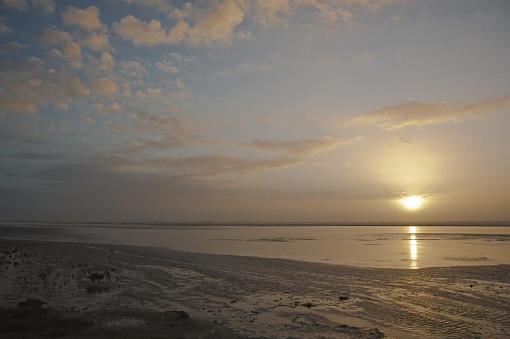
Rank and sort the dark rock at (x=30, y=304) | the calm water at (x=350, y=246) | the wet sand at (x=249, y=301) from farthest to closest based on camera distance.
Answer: the calm water at (x=350, y=246) → the dark rock at (x=30, y=304) → the wet sand at (x=249, y=301)

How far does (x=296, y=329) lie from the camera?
12.4 m

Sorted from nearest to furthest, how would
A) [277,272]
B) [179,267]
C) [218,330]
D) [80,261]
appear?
[218,330] < [277,272] < [179,267] < [80,261]

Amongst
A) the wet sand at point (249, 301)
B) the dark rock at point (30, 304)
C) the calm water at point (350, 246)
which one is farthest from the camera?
the calm water at point (350, 246)

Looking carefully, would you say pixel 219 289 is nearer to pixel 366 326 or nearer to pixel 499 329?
pixel 366 326

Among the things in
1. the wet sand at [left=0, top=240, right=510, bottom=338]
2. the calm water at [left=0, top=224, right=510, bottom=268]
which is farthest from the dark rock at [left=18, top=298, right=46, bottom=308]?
the calm water at [left=0, top=224, right=510, bottom=268]

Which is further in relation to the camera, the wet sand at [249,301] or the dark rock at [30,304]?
the dark rock at [30,304]

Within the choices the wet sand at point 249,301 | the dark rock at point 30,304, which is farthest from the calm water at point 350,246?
the dark rock at point 30,304

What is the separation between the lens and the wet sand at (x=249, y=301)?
1207cm

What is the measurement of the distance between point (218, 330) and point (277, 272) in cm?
1362

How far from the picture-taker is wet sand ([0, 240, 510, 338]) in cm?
1207

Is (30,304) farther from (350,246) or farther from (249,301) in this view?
(350,246)

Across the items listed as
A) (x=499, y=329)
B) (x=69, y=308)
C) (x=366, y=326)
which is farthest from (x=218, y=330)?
(x=499, y=329)

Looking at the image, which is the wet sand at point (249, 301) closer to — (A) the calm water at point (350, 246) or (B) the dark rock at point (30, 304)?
(B) the dark rock at point (30, 304)

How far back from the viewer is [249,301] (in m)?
16.6
